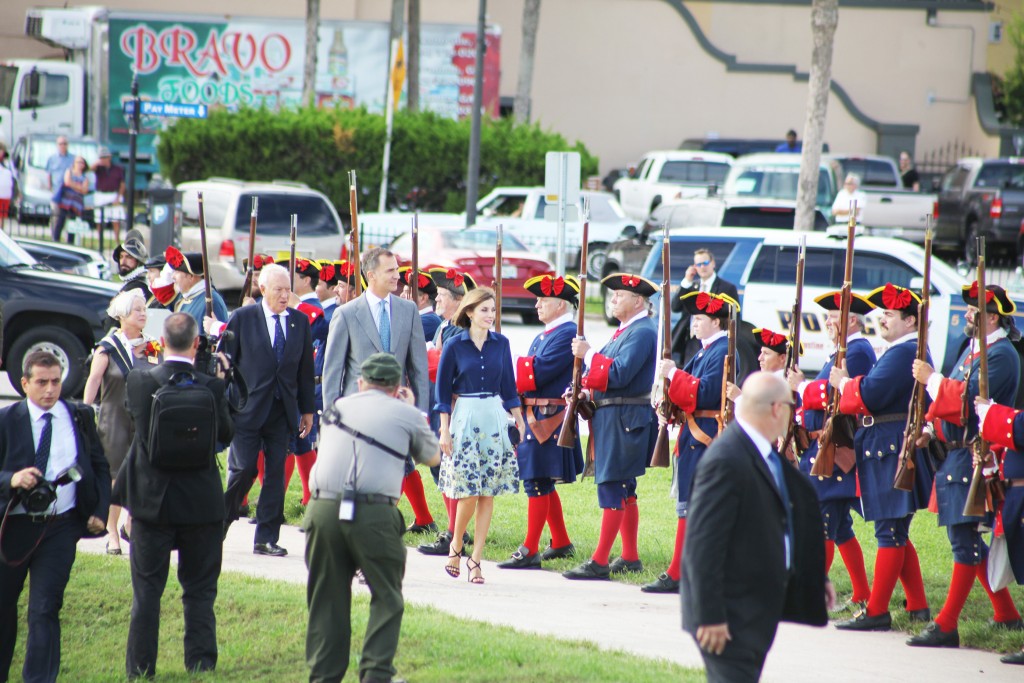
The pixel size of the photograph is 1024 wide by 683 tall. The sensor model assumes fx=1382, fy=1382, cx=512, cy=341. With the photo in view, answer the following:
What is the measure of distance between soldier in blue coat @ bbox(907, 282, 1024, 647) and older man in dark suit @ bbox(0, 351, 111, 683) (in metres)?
4.57

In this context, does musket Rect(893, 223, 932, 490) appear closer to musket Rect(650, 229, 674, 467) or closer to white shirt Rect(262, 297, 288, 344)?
musket Rect(650, 229, 674, 467)

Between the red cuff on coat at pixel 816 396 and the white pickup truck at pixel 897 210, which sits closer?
the red cuff on coat at pixel 816 396

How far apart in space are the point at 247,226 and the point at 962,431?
564 inches

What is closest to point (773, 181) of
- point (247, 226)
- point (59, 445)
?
point (247, 226)

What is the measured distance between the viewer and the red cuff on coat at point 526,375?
953cm

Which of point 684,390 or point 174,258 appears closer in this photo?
point 684,390

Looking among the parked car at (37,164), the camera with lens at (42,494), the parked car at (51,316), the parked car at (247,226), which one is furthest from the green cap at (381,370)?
the parked car at (37,164)

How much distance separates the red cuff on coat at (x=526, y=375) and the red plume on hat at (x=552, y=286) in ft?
1.59

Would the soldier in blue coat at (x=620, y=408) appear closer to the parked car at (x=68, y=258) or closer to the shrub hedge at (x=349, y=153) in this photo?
the parked car at (x=68, y=258)

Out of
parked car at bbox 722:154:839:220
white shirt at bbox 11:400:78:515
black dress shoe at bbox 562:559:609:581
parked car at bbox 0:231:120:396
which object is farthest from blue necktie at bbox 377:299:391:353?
parked car at bbox 722:154:839:220

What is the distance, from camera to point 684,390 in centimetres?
869

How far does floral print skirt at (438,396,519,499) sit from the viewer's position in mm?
8820

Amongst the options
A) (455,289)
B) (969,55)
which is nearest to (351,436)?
(455,289)

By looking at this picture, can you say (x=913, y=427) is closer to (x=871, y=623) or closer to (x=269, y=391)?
(x=871, y=623)
